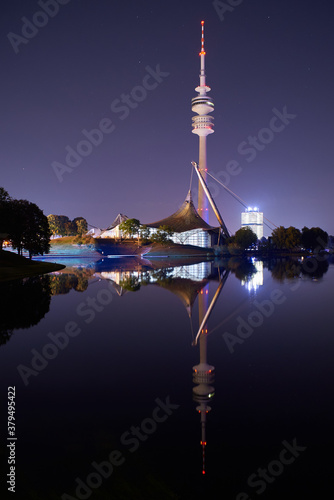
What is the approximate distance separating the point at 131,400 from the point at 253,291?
19514 mm

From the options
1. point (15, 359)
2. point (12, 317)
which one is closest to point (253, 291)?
point (12, 317)

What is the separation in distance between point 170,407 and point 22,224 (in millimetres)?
49009

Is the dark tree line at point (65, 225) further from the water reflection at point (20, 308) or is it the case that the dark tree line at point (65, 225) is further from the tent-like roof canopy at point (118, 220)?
the water reflection at point (20, 308)

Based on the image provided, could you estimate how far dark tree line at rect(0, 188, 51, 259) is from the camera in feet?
159

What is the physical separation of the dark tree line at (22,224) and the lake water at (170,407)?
114 feet

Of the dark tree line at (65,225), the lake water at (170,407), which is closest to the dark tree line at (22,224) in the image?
the lake water at (170,407)

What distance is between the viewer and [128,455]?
19.5 feet

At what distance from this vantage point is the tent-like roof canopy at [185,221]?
16950 centimetres

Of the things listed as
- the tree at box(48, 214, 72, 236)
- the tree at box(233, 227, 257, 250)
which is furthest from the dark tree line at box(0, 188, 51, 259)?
the tree at box(48, 214, 72, 236)

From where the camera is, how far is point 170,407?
298 inches

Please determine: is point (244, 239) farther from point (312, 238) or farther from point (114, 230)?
point (114, 230)

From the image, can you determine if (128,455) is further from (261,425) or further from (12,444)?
(261,425)

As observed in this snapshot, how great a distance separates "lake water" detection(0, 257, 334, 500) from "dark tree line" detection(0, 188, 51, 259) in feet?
114

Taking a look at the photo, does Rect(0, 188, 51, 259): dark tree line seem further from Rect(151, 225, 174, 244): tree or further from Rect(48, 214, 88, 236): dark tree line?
Rect(48, 214, 88, 236): dark tree line
